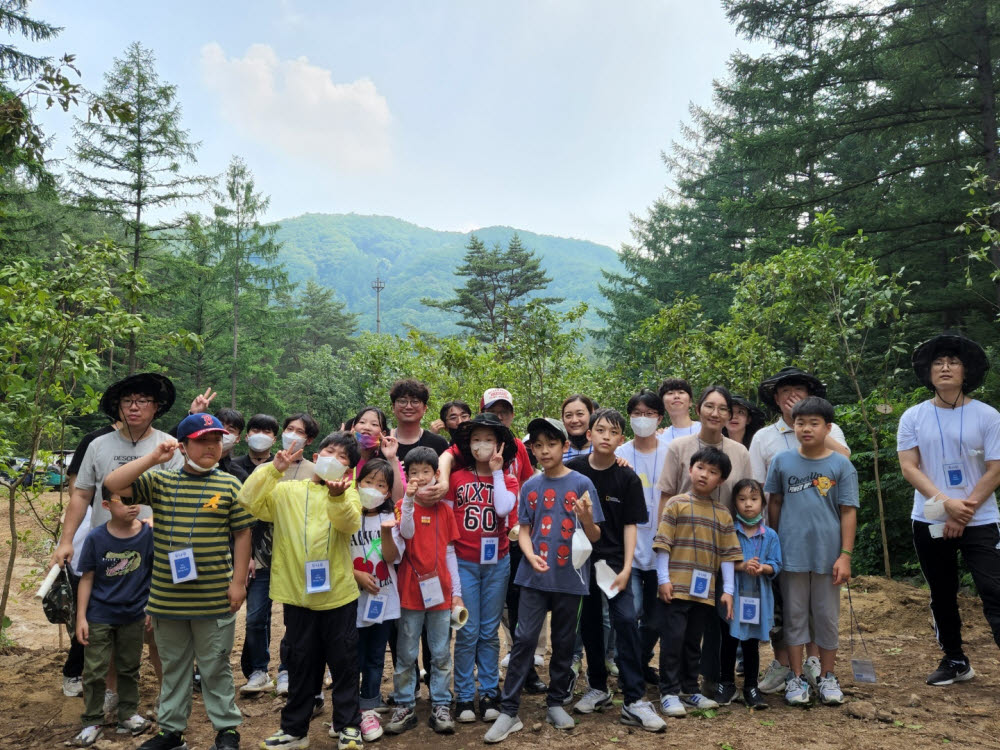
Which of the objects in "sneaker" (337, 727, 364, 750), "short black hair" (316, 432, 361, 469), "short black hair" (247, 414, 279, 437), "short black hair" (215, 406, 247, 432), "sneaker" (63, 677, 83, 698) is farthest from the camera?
"short black hair" (215, 406, 247, 432)

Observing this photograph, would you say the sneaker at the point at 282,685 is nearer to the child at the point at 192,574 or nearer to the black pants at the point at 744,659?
the child at the point at 192,574

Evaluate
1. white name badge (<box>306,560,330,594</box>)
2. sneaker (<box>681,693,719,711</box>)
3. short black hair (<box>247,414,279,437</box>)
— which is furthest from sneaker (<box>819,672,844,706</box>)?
short black hair (<box>247,414,279,437</box>)

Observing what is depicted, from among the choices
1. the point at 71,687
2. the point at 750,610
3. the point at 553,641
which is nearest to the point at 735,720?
the point at 750,610

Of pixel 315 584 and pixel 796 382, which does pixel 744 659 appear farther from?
pixel 315 584

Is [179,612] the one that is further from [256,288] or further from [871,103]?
[256,288]

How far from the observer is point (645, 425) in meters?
4.92

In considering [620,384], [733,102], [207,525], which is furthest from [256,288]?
[207,525]

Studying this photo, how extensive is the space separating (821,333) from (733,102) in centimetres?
1432

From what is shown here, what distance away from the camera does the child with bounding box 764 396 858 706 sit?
170 inches

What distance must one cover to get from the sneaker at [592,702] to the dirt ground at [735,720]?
0.21ft

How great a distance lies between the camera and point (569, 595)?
13.6ft

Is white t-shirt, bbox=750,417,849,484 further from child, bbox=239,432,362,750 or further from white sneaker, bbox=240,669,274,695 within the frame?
white sneaker, bbox=240,669,274,695

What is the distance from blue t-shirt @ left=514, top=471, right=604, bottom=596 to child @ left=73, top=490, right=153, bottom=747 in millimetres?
2465

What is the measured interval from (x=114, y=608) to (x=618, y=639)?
3.23 metres
